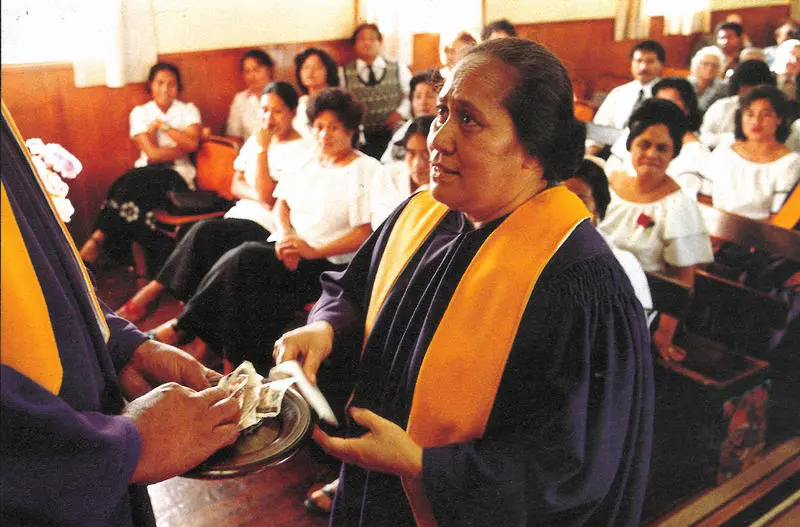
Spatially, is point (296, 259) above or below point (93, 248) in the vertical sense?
above

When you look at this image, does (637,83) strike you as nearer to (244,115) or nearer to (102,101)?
(244,115)

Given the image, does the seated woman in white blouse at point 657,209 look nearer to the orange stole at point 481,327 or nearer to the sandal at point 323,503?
the sandal at point 323,503

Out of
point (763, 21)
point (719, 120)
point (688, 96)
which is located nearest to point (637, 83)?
point (719, 120)

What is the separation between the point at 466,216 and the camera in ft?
4.88

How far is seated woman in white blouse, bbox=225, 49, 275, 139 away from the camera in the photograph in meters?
5.29

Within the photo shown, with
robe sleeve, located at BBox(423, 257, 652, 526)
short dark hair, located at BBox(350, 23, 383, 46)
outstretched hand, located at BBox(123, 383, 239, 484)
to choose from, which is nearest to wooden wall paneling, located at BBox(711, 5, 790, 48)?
short dark hair, located at BBox(350, 23, 383, 46)

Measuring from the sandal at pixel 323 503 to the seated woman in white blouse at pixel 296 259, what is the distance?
0.96m

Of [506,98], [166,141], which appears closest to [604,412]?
[506,98]

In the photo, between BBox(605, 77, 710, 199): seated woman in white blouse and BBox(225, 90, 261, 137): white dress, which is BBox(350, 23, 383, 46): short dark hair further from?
BBox(605, 77, 710, 199): seated woman in white blouse

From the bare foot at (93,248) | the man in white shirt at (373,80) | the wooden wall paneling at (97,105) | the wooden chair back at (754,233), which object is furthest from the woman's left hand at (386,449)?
the man in white shirt at (373,80)

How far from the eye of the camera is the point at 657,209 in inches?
125

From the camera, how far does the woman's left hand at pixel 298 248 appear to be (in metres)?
3.36

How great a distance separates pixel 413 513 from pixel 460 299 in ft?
1.47

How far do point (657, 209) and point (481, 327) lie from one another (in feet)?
7.02
